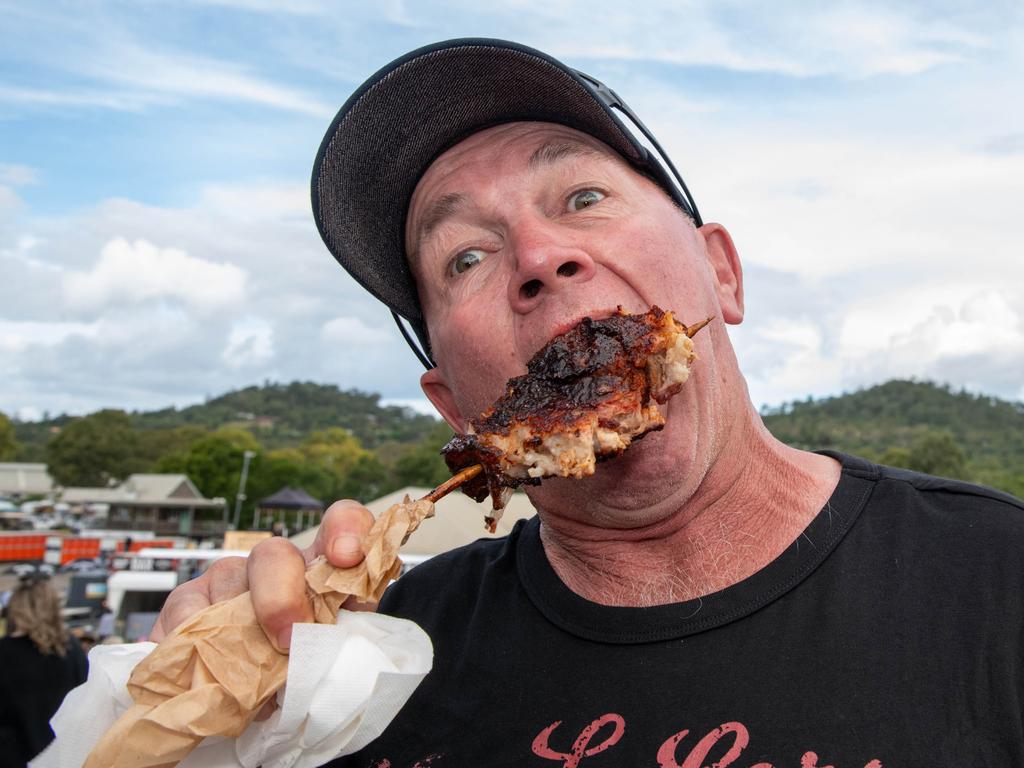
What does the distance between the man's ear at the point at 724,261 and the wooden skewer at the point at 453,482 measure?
3.62 feet

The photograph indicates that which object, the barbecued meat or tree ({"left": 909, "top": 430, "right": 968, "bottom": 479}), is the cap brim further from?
tree ({"left": 909, "top": 430, "right": 968, "bottom": 479})

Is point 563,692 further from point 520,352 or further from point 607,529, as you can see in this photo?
point 520,352

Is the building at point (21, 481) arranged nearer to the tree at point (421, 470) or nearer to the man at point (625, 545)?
the tree at point (421, 470)

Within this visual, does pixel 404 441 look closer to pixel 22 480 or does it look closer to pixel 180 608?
pixel 22 480

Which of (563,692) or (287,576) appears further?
(563,692)

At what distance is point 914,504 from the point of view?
2.10m

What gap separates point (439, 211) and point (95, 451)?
9245 cm

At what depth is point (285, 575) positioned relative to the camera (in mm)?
1775

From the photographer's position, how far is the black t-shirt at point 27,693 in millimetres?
6477

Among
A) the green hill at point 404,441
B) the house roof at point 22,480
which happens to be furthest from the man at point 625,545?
the house roof at point 22,480

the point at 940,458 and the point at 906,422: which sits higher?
the point at 906,422

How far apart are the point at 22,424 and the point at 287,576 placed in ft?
659

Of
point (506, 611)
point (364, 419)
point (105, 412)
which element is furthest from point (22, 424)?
point (506, 611)

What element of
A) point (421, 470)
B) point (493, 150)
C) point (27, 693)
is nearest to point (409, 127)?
point (493, 150)
